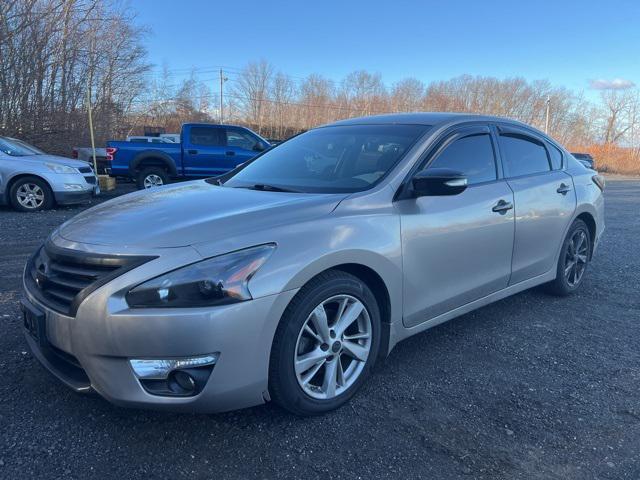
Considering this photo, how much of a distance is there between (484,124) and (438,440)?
7.99ft

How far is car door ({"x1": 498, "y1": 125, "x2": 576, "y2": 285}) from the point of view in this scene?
3.72 m

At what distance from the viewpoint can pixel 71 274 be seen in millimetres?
2236

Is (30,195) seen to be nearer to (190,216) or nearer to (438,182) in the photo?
(190,216)

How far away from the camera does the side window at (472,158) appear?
329cm

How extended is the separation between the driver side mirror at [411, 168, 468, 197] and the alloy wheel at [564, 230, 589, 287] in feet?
7.46

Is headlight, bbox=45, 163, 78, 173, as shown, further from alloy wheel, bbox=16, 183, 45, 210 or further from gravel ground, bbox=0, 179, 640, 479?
gravel ground, bbox=0, 179, 640, 479

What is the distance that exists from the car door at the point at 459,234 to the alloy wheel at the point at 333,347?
37 centimetres

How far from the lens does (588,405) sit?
107 inches

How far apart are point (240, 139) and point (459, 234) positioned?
10425 mm

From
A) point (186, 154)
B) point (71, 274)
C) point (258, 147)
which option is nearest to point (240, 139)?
point (258, 147)

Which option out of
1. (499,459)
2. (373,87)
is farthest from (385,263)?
(373,87)

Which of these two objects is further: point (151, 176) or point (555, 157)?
point (151, 176)

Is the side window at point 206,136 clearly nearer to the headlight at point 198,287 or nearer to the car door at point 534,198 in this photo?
the car door at point 534,198

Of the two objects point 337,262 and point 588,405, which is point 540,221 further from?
point 337,262
